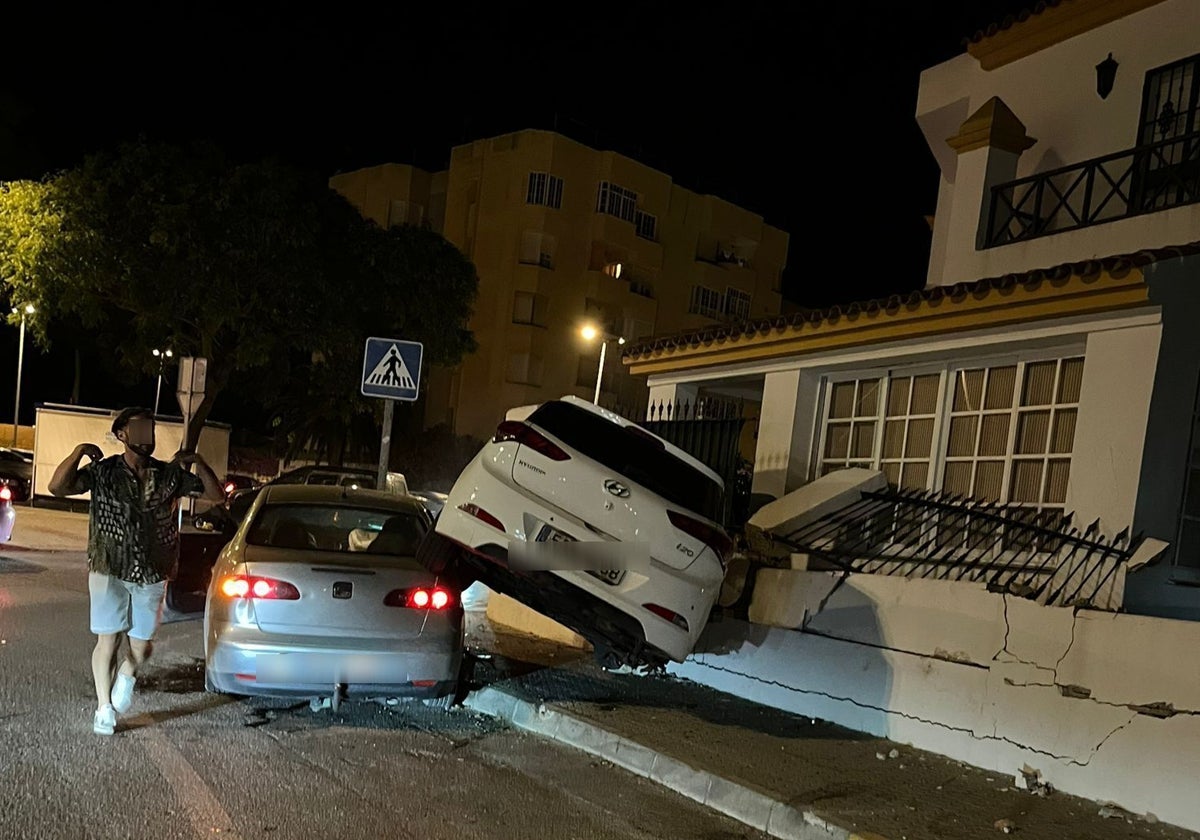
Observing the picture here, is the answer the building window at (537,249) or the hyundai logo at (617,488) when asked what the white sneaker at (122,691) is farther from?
the building window at (537,249)

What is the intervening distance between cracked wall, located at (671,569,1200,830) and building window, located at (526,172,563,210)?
28.5 meters

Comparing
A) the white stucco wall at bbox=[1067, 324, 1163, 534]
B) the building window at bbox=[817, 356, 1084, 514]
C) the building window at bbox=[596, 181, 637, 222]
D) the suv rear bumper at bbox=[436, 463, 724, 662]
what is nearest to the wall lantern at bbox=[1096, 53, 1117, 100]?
the building window at bbox=[817, 356, 1084, 514]

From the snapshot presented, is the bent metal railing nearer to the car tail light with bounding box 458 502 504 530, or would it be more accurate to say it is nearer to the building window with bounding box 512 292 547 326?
the car tail light with bounding box 458 502 504 530

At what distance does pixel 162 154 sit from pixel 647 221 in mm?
21647

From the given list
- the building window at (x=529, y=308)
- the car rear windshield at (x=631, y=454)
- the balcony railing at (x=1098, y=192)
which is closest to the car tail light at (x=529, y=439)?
the car rear windshield at (x=631, y=454)

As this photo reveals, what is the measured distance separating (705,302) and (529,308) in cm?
962

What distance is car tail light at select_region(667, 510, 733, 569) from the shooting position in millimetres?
6277

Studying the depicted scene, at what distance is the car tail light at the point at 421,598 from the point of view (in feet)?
20.0

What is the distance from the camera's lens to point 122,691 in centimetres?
590

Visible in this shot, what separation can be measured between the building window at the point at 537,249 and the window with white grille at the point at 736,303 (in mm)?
9577

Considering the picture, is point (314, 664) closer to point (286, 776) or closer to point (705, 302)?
point (286, 776)

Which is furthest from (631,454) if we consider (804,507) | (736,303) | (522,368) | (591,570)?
(736,303)

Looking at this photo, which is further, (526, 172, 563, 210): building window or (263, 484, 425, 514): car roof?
(526, 172, 563, 210): building window

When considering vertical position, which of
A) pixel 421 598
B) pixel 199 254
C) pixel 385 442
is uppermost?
pixel 199 254
